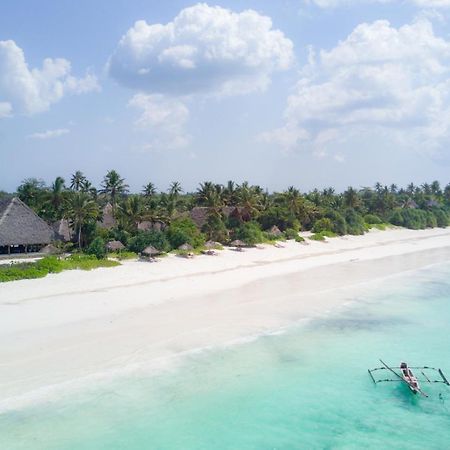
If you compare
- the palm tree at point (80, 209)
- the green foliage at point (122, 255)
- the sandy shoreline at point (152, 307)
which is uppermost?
the palm tree at point (80, 209)

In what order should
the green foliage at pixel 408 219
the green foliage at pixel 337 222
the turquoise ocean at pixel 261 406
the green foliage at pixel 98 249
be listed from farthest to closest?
the green foliage at pixel 408 219, the green foliage at pixel 337 222, the green foliage at pixel 98 249, the turquoise ocean at pixel 261 406

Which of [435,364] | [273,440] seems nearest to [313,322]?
[435,364]

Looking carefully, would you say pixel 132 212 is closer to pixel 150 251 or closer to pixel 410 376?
pixel 150 251

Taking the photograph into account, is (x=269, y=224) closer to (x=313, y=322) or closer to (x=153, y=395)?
(x=313, y=322)

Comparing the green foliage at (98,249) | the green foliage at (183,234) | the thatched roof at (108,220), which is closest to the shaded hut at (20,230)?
the green foliage at (98,249)

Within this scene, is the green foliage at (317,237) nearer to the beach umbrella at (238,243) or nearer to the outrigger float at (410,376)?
the beach umbrella at (238,243)

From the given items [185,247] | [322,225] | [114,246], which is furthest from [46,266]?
[322,225]
